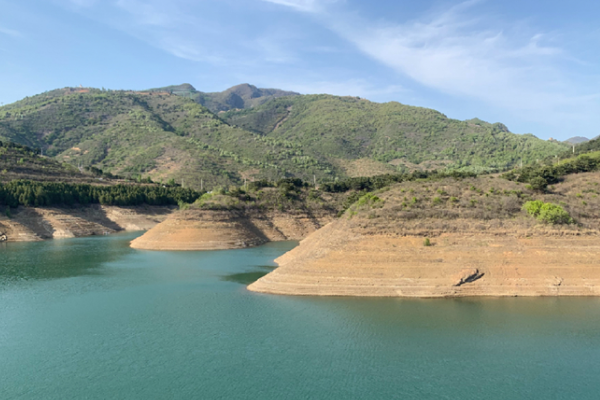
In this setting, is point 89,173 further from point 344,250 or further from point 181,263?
point 344,250

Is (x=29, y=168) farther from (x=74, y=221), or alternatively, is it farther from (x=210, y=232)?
(x=210, y=232)

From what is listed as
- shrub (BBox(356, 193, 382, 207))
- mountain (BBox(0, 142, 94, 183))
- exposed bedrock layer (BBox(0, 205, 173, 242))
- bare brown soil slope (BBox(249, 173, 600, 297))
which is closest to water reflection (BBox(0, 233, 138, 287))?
exposed bedrock layer (BBox(0, 205, 173, 242))

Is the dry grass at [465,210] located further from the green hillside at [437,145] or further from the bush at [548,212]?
the green hillside at [437,145]

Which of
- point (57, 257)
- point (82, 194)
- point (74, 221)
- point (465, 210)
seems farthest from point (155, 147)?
point (465, 210)

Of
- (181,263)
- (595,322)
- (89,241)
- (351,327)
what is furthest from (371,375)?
(89,241)

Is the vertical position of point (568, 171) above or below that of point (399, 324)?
above

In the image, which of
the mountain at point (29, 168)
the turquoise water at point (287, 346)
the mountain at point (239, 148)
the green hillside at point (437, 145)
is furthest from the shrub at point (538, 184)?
the green hillside at point (437, 145)
